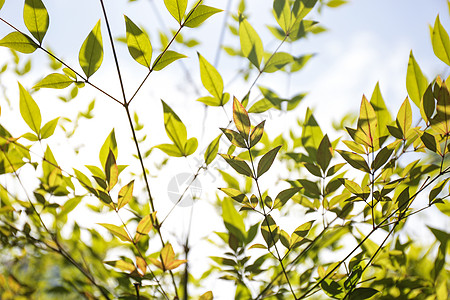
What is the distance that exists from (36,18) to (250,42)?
24 cm

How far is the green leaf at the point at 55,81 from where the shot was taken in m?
0.32

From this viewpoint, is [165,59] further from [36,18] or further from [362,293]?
[362,293]

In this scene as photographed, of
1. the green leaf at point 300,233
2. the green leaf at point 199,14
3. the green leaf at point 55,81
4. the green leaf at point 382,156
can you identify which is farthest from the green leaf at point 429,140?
the green leaf at point 55,81

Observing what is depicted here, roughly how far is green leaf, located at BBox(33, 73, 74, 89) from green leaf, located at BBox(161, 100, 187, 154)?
0.11 metres

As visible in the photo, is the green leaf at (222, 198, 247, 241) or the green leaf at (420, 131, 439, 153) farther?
the green leaf at (222, 198, 247, 241)

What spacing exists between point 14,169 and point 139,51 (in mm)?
254

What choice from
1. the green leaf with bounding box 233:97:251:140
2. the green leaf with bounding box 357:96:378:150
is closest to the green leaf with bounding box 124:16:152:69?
the green leaf with bounding box 233:97:251:140

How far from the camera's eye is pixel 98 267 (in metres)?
0.58

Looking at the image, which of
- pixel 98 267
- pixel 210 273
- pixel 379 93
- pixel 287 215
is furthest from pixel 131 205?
pixel 379 93

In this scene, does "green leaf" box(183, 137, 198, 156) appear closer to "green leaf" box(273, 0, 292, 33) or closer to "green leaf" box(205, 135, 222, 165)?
"green leaf" box(205, 135, 222, 165)

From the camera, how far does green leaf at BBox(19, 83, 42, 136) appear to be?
0.39m

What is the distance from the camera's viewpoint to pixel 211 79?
38cm

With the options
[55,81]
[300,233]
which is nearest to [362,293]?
[300,233]

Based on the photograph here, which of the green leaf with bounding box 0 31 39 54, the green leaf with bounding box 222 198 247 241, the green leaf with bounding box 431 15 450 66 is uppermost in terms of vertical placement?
the green leaf with bounding box 431 15 450 66
